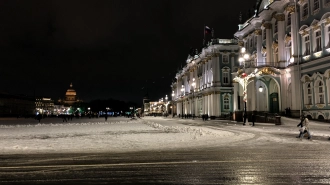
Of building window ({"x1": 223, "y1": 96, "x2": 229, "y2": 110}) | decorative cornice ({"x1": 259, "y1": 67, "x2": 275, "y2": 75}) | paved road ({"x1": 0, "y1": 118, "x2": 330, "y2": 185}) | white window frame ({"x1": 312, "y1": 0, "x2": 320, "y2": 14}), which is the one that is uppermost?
white window frame ({"x1": 312, "y1": 0, "x2": 320, "y2": 14})

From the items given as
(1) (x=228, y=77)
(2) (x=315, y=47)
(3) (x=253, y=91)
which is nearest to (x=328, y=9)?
(2) (x=315, y=47)

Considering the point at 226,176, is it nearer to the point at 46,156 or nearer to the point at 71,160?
the point at 71,160

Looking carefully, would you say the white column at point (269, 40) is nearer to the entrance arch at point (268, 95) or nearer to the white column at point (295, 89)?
the entrance arch at point (268, 95)

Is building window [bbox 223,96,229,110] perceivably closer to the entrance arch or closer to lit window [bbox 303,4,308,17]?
the entrance arch

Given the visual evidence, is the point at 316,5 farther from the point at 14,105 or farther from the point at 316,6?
the point at 14,105

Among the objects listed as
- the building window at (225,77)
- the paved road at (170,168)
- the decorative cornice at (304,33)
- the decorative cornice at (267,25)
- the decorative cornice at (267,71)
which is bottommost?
the paved road at (170,168)

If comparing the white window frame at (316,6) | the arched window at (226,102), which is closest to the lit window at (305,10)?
the white window frame at (316,6)

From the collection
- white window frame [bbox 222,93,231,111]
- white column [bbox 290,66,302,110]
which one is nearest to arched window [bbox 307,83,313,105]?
white column [bbox 290,66,302,110]

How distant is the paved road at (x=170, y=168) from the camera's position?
27.7ft

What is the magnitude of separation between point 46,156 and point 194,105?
272 ft

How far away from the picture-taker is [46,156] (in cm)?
1327

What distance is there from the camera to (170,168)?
33.1 ft

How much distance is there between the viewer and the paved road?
27.7 ft

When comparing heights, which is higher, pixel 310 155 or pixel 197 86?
pixel 197 86
